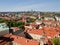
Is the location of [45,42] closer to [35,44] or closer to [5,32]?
[35,44]

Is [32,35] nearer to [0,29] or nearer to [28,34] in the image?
[28,34]

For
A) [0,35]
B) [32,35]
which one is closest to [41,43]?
[0,35]

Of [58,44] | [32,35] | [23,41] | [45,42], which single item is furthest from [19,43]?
[32,35]

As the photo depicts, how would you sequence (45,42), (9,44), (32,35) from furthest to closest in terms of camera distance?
(32,35) → (9,44) → (45,42)

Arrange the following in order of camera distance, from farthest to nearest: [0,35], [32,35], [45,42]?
1. [32,35]
2. [0,35]
3. [45,42]

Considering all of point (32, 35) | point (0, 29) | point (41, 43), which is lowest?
point (32, 35)

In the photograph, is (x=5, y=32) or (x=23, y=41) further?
(x=5, y=32)

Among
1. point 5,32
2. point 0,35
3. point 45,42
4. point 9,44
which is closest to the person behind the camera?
point 45,42

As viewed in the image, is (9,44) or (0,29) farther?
(0,29)

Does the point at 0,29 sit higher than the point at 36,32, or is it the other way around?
the point at 0,29
